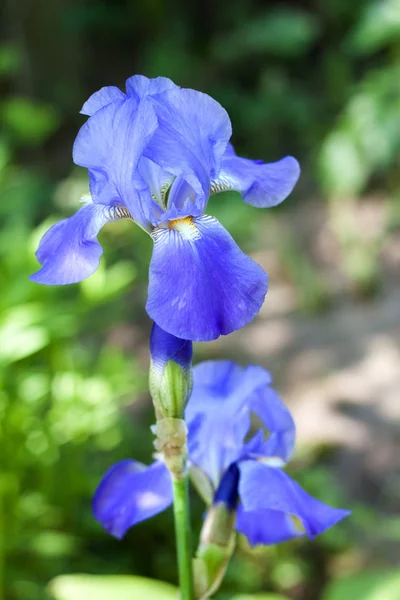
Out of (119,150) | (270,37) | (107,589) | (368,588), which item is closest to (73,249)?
(119,150)

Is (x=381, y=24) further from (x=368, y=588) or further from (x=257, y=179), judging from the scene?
(x=257, y=179)

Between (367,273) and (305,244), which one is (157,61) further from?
(367,273)

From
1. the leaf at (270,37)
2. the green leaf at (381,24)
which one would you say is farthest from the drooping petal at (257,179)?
the leaf at (270,37)

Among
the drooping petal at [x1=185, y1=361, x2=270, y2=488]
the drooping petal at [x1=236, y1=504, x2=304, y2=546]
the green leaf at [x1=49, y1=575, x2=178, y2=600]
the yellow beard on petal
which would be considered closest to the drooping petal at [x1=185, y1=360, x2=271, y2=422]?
the drooping petal at [x1=185, y1=361, x2=270, y2=488]

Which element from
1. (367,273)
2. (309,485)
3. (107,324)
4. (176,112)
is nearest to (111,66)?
(367,273)

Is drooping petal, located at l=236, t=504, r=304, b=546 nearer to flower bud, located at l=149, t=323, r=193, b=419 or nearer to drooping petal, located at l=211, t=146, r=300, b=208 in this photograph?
flower bud, located at l=149, t=323, r=193, b=419

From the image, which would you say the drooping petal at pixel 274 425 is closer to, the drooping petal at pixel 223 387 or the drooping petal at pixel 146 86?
the drooping petal at pixel 223 387
